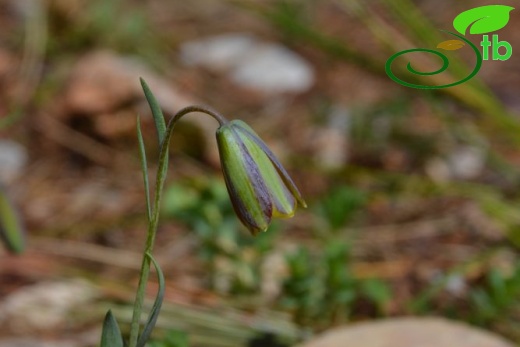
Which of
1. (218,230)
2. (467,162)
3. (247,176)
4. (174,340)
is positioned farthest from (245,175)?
Result: (467,162)

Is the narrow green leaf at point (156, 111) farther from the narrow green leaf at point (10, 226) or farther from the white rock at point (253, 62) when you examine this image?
the white rock at point (253, 62)

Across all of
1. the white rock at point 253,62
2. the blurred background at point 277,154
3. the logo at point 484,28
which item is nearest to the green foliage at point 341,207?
the blurred background at point 277,154

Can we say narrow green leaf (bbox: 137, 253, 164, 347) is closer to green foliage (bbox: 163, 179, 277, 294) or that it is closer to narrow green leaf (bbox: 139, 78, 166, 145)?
narrow green leaf (bbox: 139, 78, 166, 145)

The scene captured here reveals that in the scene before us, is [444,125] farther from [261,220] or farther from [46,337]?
[261,220]

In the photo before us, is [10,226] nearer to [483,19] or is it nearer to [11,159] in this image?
[11,159]

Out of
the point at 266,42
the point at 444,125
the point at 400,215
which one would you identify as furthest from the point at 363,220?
the point at 266,42

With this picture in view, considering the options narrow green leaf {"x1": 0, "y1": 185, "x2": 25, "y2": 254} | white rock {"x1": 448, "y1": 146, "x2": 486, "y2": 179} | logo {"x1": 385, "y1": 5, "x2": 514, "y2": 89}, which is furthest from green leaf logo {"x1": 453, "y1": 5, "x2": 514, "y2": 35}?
narrow green leaf {"x1": 0, "y1": 185, "x2": 25, "y2": 254}
